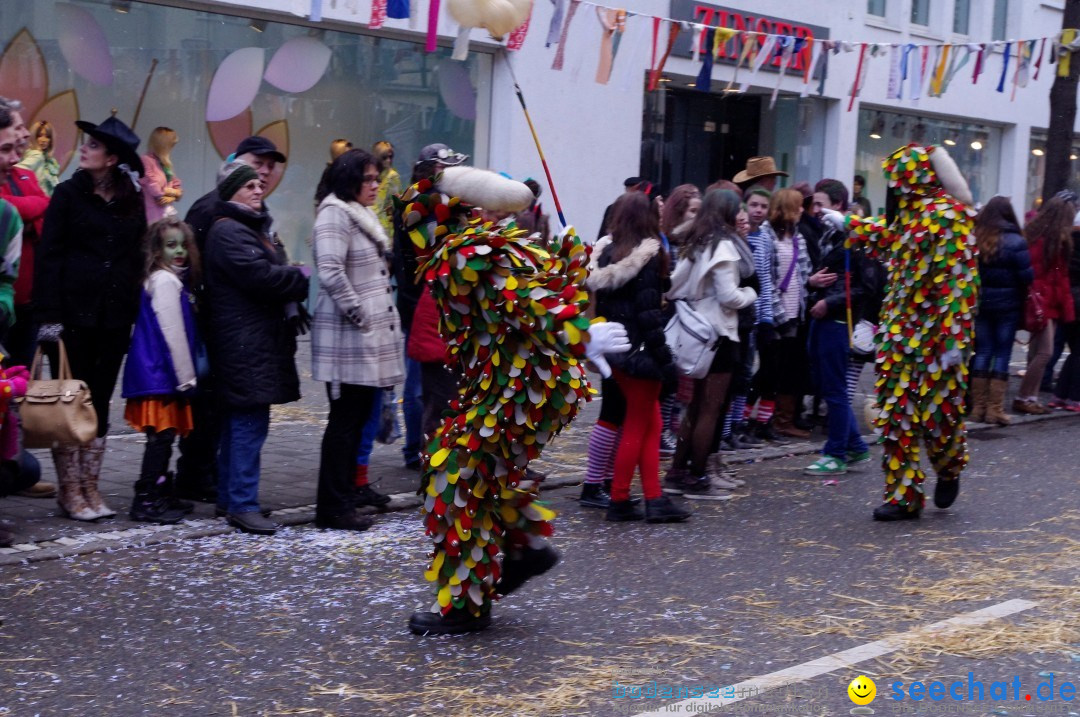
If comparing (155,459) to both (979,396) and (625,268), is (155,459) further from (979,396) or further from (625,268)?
(979,396)

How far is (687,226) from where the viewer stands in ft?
26.0

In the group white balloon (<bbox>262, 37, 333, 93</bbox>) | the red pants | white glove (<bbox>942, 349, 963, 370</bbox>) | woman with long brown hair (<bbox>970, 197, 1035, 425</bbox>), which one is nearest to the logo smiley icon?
the red pants

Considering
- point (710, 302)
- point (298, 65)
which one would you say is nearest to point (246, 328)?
point (710, 302)

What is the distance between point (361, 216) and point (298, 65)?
752 centimetres

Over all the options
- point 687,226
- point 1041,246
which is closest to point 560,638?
point 687,226

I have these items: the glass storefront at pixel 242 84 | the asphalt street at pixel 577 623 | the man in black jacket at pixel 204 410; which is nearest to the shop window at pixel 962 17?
the glass storefront at pixel 242 84

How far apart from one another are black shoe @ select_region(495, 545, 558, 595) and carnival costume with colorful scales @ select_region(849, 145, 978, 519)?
2.84 meters

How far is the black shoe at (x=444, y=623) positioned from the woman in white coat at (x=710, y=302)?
3121mm

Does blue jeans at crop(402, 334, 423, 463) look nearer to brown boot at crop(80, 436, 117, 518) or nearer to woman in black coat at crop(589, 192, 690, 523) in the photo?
woman in black coat at crop(589, 192, 690, 523)

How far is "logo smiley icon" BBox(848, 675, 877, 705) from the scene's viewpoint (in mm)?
4496

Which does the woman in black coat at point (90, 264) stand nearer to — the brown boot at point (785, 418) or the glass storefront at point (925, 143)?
the brown boot at point (785, 418)

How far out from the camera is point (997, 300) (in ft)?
37.0

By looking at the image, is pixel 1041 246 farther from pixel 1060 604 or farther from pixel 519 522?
pixel 519 522

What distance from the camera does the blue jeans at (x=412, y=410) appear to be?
831 centimetres
